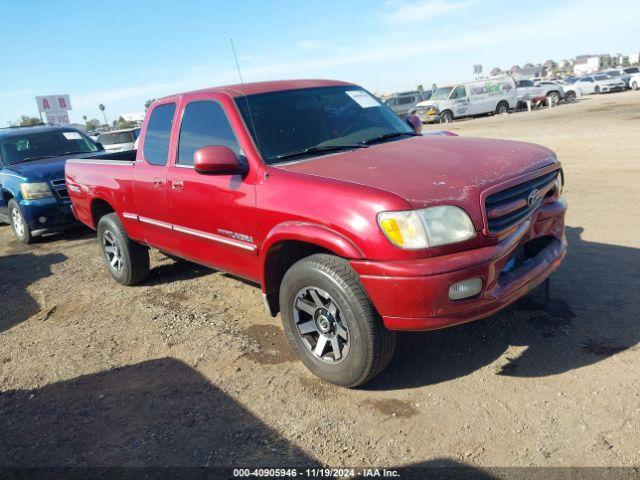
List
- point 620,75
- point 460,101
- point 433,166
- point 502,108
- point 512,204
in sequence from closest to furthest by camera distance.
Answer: point 512,204
point 433,166
point 460,101
point 502,108
point 620,75

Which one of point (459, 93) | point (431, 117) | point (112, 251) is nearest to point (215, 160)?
point (112, 251)

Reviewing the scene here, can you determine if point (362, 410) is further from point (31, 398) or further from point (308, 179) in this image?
point (31, 398)

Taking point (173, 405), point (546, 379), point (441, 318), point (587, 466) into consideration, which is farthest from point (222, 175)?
point (587, 466)

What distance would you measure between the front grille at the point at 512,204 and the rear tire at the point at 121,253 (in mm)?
3793

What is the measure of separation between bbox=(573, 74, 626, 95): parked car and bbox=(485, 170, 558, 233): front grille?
4027 cm

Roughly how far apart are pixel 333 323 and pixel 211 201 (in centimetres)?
137

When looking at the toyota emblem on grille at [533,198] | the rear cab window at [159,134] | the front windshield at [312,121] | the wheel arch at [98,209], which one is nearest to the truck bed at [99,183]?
the wheel arch at [98,209]

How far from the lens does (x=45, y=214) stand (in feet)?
25.6

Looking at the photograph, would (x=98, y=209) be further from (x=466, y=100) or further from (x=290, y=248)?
(x=466, y=100)

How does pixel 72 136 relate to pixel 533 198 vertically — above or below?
above

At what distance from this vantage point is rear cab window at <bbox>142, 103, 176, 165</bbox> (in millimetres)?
4527

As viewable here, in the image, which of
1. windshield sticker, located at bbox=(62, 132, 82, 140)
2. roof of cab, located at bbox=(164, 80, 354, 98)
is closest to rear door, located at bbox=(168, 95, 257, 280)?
roof of cab, located at bbox=(164, 80, 354, 98)

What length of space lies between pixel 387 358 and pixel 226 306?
218 cm

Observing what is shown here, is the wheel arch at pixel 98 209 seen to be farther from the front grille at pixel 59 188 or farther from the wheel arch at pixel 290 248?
the wheel arch at pixel 290 248
